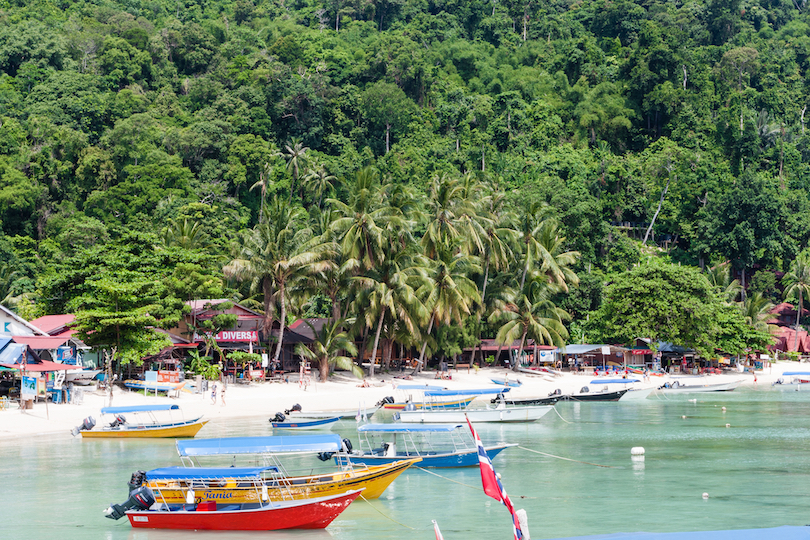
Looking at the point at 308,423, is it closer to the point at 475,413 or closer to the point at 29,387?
the point at 475,413

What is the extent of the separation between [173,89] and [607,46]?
198ft

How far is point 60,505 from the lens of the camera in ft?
68.6

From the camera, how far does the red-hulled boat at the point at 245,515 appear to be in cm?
1808

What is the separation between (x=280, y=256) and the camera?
4941 cm

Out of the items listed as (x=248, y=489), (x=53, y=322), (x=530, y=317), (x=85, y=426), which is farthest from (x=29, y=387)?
(x=530, y=317)

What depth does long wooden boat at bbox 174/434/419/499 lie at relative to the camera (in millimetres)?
18562

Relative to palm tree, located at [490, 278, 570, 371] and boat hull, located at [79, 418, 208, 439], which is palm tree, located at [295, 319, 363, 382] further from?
boat hull, located at [79, 418, 208, 439]

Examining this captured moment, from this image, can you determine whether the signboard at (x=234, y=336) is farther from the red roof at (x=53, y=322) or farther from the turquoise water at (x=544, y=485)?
the turquoise water at (x=544, y=485)

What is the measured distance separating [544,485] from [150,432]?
17.0 meters

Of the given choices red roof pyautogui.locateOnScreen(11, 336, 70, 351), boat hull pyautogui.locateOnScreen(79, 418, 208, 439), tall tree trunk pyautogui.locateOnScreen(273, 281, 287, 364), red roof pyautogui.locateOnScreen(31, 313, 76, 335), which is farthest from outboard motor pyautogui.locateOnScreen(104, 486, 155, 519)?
tall tree trunk pyautogui.locateOnScreen(273, 281, 287, 364)

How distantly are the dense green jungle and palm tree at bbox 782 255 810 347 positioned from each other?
28 centimetres

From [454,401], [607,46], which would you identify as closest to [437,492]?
[454,401]

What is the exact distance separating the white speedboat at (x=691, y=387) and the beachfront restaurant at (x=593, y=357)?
646 centimetres

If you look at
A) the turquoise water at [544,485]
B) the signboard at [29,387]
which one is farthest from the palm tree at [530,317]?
the signboard at [29,387]
